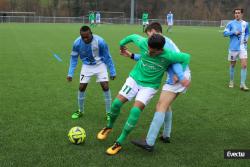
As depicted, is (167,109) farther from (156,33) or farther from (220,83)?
(220,83)

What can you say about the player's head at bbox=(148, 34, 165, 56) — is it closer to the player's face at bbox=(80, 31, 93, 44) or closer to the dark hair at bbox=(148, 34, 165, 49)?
the dark hair at bbox=(148, 34, 165, 49)

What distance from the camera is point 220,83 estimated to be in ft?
37.2

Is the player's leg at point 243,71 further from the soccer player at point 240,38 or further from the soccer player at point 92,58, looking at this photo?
the soccer player at point 92,58

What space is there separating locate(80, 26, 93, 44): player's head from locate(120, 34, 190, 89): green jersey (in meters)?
1.17

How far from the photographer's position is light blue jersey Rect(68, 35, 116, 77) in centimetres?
703

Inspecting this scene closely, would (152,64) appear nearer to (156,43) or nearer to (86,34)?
(156,43)

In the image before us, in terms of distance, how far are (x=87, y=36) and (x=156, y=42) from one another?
187 centimetres

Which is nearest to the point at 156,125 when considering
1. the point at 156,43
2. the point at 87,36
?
the point at 156,43

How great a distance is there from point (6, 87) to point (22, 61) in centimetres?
512

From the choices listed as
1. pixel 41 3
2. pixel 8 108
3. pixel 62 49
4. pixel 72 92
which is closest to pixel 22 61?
pixel 62 49

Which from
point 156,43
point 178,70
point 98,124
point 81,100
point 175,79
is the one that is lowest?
point 98,124

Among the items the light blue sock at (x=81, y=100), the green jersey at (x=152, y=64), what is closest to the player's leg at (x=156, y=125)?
the green jersey at (x=152, y=64)

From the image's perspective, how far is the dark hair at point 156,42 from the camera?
17.4 feet

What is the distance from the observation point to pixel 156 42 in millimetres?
5289
